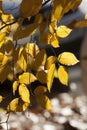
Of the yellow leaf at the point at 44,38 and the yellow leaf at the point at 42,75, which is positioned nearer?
the yellow leaf at the point at 44,38

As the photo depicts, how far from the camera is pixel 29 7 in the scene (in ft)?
3.95

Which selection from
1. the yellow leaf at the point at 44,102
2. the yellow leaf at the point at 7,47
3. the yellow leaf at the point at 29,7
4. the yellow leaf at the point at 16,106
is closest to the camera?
the yellow leaf at the point at 29,7

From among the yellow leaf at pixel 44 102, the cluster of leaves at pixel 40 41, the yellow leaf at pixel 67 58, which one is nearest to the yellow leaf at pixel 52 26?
the cluster of leaves at pixel 40 41

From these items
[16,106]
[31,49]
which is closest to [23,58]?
[31,49]

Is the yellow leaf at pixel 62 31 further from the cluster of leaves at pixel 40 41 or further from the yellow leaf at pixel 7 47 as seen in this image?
the yellow leaf at pixel 7 47

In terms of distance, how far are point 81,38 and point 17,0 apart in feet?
9.97

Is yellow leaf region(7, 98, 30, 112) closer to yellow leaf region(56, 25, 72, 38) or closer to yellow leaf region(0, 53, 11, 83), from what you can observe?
yellow leaf region(0, 53, 11, 83)

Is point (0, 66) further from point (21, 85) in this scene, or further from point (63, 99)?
point (63, 99)

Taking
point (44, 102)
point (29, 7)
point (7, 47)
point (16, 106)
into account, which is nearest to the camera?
point (29, 7)

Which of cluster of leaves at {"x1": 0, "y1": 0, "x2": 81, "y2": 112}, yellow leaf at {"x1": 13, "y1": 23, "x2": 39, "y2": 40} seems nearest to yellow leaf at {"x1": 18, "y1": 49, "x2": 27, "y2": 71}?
cluster of leaves at {"x1": 0, "y1": 0, "x2": 81, "y2": 112}

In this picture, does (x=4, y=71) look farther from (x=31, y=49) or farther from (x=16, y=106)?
(x=16, y=106)

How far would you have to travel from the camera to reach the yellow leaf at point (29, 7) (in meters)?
1.20

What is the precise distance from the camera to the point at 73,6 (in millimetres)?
1260

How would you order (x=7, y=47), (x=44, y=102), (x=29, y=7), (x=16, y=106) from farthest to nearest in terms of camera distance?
A: (x=16, y=106)
(x=44, y=102)
(x=7, y=47)
(x=29, y=7)
